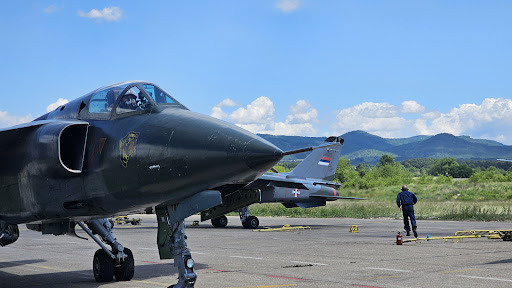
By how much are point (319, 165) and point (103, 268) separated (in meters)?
21.1

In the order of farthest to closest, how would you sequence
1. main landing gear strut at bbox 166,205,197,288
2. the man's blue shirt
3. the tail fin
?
the tail fin < the man's blue shirt < main landing gear strut at bbox 166,205,197,288

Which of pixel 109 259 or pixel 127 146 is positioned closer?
pixel 127 146

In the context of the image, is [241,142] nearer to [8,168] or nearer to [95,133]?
[95,133]

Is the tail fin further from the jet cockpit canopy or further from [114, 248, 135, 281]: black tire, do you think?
the jet cockpit canopy

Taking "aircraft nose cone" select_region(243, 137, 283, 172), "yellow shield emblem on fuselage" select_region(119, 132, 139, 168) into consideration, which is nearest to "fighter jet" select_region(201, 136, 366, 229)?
"yellow shield emblem on fuselage" select_region(119, 132, 139, 168)

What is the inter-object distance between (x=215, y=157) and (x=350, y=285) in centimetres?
428

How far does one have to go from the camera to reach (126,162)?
6461mm

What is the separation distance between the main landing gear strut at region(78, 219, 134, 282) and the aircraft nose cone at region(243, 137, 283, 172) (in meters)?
5.17

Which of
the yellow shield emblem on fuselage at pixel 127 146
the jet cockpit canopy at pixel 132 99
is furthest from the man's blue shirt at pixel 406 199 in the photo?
the yellow shield emblem on fuselage at pixel 127 146

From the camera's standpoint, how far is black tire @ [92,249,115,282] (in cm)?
985

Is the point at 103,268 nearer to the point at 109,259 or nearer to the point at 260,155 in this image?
the point at 109,259

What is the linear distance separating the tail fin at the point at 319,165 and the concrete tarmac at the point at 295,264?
439 inches

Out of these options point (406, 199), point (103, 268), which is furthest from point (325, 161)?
point (103, 268)

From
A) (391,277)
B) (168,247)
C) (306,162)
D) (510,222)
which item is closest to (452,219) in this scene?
(510,222)
